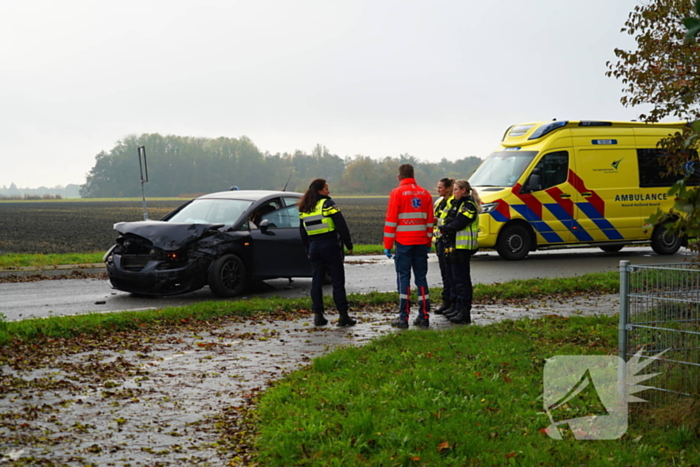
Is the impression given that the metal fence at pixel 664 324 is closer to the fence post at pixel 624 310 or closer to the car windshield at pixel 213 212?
the fence post at pixel 624 310

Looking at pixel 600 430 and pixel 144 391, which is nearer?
pixel 600 430

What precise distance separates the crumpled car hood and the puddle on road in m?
2.55

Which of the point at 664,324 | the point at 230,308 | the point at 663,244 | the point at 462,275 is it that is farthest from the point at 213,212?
the point at 663,244

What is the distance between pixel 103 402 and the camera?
19.7ft

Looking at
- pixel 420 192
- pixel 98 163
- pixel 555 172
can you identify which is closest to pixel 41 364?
pixel 420 192

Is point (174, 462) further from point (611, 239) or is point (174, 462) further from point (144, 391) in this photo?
point (611, 239)

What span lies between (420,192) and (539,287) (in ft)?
14.5

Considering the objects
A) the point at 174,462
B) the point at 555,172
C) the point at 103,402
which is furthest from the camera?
the point at 555,172

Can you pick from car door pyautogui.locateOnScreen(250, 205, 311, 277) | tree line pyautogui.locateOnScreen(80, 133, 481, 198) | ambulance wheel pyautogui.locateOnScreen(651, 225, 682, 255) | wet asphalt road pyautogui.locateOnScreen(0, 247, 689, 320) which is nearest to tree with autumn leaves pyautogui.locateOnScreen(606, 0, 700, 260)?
wet asphalt road pyautogui.locateOnScreen(0, 247, 689, 320)

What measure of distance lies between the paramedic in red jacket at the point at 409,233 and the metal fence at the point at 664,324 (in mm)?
4052

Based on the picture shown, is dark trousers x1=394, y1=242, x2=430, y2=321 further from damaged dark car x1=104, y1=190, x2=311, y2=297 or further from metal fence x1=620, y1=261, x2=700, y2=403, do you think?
metal fence x1=620, y1=261, x2=700, y2=403

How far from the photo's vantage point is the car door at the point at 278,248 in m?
12.6

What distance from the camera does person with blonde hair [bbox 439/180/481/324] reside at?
31.1ft

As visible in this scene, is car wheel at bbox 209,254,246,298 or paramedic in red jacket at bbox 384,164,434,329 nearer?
paramedic in red jacket at bbox 384,164,434,329
